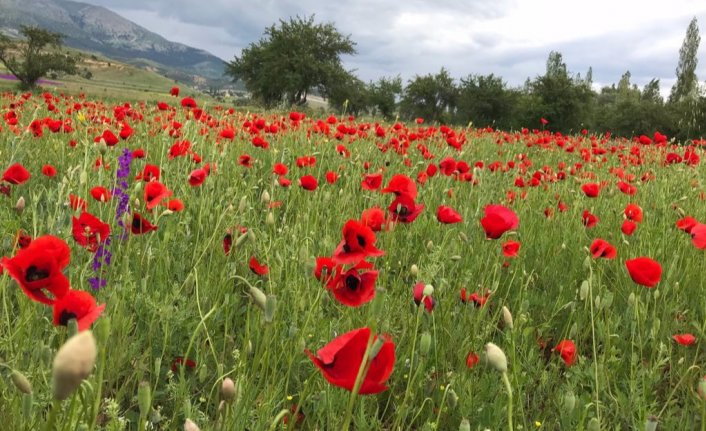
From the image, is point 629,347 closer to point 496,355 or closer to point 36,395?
point 496,355

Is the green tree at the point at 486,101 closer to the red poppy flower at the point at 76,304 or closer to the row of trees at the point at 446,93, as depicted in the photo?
the row of trees at the point at 446,93

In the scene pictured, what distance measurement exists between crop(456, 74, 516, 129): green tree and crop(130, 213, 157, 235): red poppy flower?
1527 inches

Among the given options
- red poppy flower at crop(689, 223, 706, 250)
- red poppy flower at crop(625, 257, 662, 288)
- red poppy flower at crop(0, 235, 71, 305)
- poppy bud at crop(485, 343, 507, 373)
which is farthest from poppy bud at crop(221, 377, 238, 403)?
red poppy flower at crop(689, 223, 706, 250)

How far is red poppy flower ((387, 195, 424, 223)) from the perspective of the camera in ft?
6.14

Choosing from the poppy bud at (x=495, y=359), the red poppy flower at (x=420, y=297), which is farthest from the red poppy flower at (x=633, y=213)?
the poppy bud at (x=495, y=359)

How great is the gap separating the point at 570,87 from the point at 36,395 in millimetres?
35139

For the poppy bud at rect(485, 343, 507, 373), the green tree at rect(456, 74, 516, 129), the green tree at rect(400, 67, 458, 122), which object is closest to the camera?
the poppy bud at rect(485, 343, 507, 373)

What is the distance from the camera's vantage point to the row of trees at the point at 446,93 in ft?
106

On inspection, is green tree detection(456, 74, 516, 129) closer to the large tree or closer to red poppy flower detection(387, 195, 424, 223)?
the large tree

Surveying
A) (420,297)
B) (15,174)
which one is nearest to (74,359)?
(420,297)

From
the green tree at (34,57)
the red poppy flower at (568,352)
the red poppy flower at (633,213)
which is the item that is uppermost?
Result: the green tree at (34,57)

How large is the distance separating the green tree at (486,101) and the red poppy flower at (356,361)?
130 ft

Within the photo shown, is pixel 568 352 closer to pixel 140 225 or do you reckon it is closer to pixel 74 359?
pixel 140 225

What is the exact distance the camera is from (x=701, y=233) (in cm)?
197
